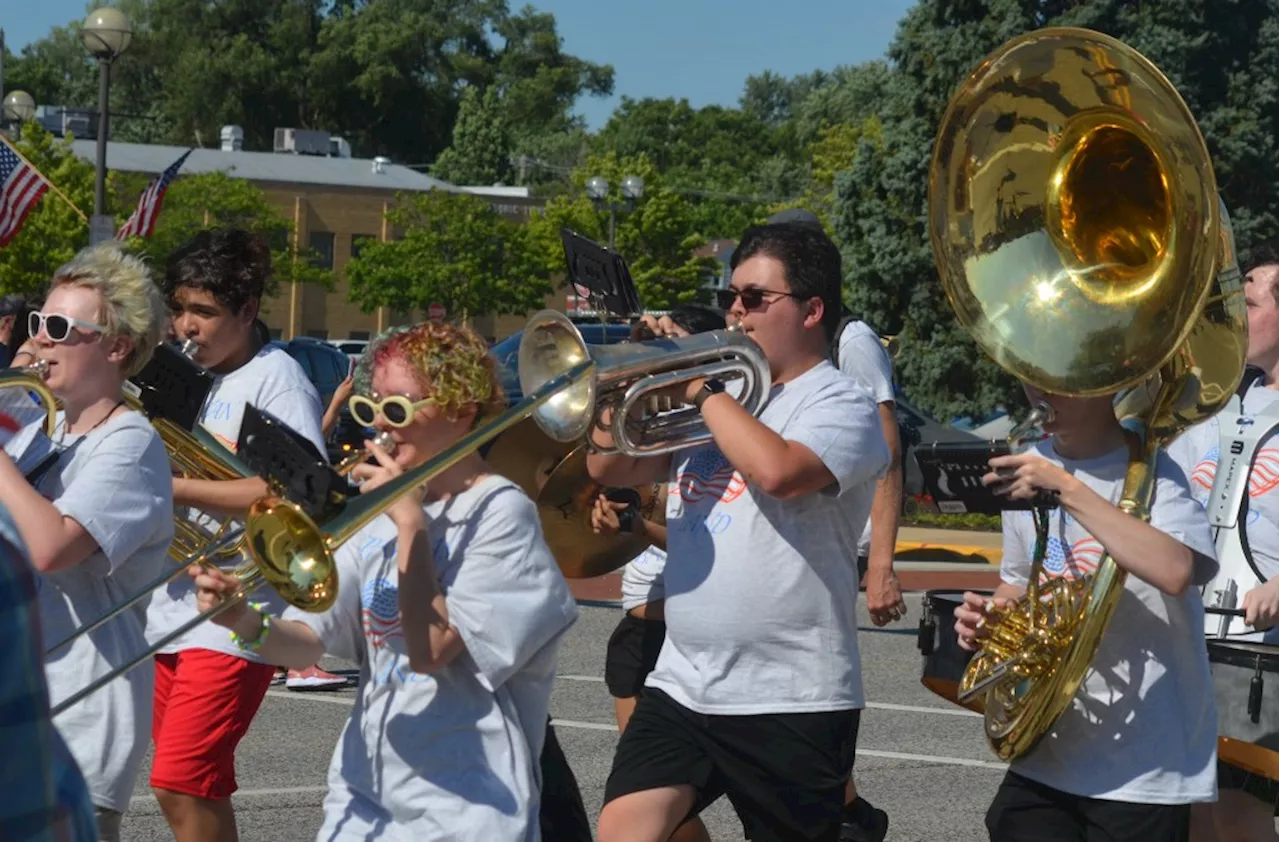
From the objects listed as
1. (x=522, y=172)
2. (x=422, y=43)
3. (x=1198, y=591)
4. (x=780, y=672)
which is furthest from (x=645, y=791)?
(x=422, y=43)

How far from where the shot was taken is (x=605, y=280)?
545 cm

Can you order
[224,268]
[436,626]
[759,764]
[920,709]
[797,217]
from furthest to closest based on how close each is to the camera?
1. [920,709]
2. [797,217]
3. [224,268]
4. [759,764]
5. [436,626]

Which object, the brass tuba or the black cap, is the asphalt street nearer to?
the black cap

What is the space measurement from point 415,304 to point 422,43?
52.7m

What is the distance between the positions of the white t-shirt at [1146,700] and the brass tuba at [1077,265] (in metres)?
0.09

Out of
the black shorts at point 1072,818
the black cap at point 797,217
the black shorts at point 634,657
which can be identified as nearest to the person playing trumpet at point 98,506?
the black shorts at point 1072,818

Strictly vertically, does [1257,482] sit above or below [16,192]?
below

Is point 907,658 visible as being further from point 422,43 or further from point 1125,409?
point 422,43

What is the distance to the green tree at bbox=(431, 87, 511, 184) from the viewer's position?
92.8 meters

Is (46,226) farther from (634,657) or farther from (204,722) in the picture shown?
(204,722)

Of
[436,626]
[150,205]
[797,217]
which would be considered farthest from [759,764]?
[150,205]

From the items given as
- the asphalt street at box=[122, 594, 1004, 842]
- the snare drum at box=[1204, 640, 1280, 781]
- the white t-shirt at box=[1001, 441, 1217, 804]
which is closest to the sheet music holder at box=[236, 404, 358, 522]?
the white t-shirt at box=[1001, 441, 1217, 804]

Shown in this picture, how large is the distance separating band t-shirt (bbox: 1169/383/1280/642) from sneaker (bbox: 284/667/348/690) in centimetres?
A: 502

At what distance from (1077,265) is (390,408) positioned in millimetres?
1720
